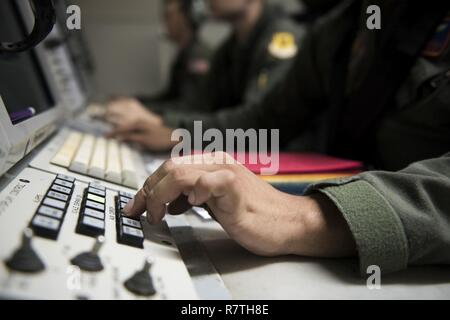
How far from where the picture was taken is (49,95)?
2.76 feet

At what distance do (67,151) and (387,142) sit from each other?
21.7 inches

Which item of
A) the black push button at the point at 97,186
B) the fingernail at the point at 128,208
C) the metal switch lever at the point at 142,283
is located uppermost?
the metal switch lever at the point at 142,283

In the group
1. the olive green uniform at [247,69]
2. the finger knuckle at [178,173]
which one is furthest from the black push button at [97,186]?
the olive green uniform at [247,69]

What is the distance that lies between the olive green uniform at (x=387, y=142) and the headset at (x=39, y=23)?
1.23ft

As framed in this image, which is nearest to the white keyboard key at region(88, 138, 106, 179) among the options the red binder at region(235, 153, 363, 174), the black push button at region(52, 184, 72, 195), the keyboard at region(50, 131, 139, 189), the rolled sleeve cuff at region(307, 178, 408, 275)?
the keyboard at region(50, 131, 139, 189)

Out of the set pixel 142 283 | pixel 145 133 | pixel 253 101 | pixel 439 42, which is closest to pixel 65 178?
pixel 142 283

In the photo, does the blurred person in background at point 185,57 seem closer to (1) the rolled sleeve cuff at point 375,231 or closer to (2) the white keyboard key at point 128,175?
(2) the white keyboard key at point 128,175

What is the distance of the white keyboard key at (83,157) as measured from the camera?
546mm

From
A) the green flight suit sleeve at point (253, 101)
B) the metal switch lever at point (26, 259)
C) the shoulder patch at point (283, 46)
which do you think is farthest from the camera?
the shoulder patch at point (283, 46)

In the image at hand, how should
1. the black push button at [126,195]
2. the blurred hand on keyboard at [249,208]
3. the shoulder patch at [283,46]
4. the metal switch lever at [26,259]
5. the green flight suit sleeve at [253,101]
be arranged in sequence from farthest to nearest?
the shoulder patch at [283,46], the green flight suit sleeve at [253,101], the black push button at [126,195], the blurred hand on keyboard at [249,208], the metal switch lever at [26,259]

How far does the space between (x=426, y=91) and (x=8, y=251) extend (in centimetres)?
61

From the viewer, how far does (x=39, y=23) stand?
1.57 ft
